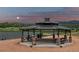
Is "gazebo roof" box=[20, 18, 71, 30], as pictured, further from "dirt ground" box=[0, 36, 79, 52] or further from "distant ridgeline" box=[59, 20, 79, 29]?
"dirt ground" box=[0, 36, 79, 52]

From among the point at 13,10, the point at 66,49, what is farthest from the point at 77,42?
the point at 13,10

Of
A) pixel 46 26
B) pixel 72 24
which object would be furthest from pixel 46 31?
pixel 72 24

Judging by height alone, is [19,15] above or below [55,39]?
above

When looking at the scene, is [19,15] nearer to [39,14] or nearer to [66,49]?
[39,14]

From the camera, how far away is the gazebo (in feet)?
9.77

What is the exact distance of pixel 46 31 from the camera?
299 cm

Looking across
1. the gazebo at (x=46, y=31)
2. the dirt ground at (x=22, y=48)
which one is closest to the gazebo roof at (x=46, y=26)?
the gazebo at (x=46, y=31)

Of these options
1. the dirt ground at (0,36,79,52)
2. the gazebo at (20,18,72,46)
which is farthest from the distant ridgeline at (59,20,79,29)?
the dirt ground at (0,36,79,52)

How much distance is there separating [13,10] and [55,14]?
0.67 meters

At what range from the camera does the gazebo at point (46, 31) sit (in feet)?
9.77

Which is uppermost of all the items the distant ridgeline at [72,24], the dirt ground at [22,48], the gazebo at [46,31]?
the distant ridgeline at [72,24]

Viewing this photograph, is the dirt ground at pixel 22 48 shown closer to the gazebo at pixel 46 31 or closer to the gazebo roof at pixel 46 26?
the gazebo at pixel 46 31
